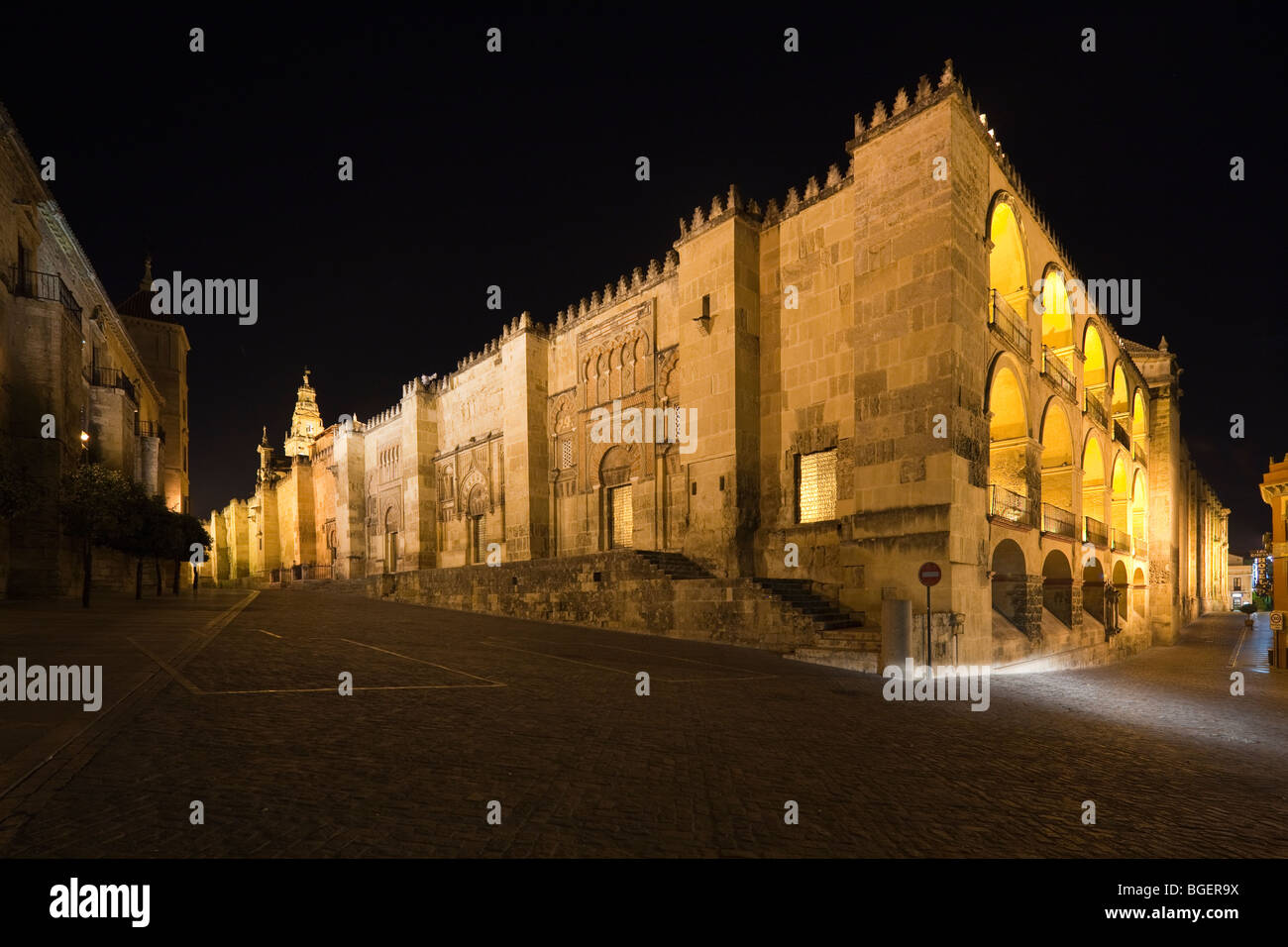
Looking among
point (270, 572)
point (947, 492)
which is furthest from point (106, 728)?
point (270, 572)

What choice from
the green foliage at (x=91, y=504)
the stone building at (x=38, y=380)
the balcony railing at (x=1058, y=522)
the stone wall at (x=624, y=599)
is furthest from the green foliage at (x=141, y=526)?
the balcony railing at (x=1058, y=522)

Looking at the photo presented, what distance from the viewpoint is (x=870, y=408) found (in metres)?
15.7

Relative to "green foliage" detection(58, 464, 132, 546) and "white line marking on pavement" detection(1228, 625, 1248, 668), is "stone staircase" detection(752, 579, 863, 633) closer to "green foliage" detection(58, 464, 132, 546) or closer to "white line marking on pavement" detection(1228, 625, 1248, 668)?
"white line marking on pavement" detection(1228, 625, 1248, 668)

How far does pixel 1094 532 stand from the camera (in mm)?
23156

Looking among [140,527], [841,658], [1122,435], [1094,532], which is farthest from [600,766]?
[1122,435]

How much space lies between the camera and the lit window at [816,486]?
1831 centimetres

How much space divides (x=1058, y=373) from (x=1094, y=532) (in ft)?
21.6

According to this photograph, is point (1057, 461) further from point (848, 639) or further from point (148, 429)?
point (148, 429)

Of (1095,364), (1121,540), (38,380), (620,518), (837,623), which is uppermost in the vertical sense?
(1095,364)

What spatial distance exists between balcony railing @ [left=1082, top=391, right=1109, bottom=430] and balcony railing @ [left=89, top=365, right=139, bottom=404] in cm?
4205
